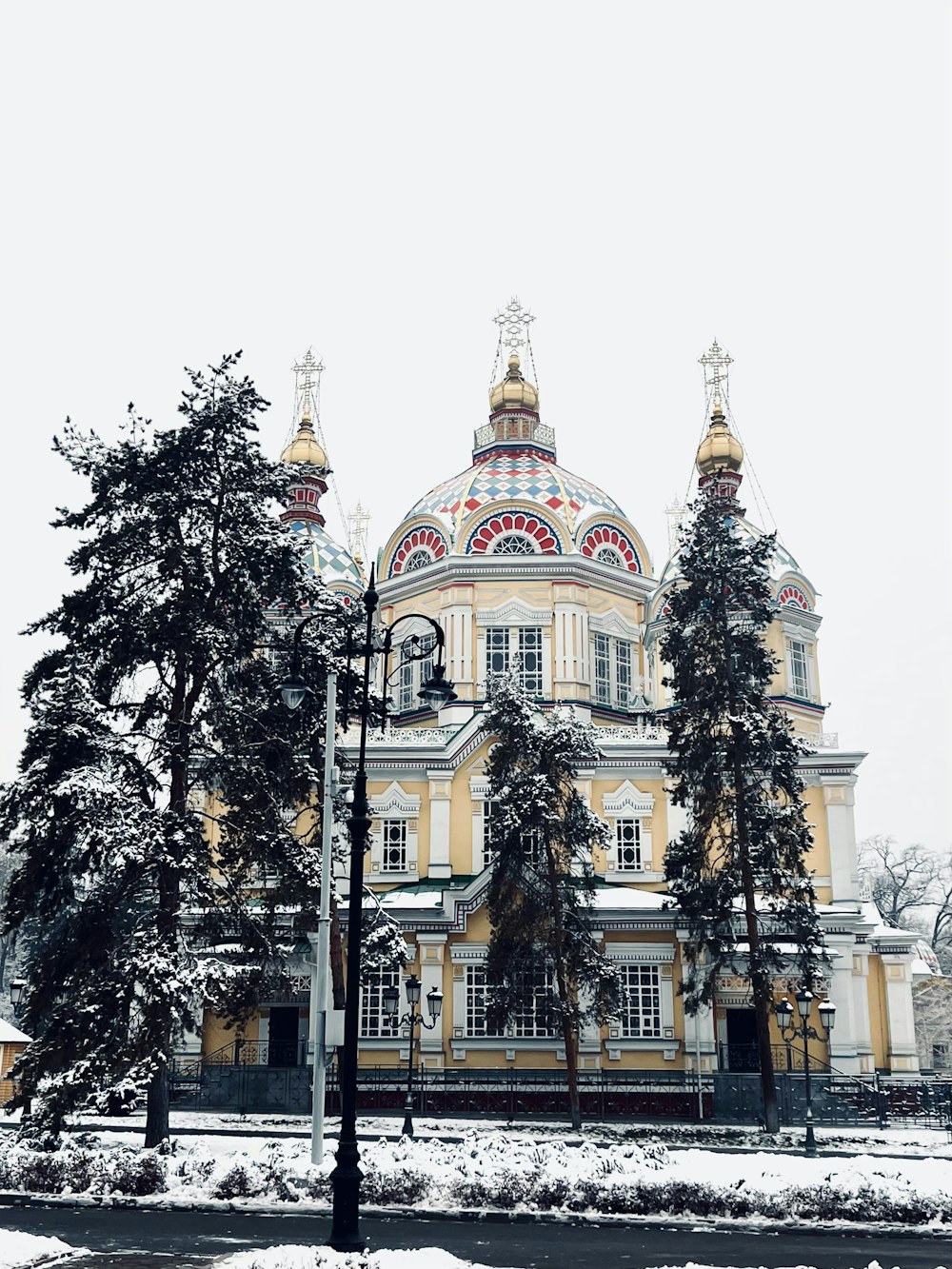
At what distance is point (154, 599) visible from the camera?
22.4 m

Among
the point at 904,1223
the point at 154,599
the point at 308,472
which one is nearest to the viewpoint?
the point at 904,1223

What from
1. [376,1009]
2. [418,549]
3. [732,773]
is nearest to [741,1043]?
[732,773]

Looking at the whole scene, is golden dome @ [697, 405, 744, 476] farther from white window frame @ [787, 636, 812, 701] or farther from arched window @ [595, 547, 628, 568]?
white window frame @ [787, 636, 812, 701]

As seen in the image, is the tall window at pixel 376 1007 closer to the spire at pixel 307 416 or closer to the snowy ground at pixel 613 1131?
the snowy ground at pixel 613 1131

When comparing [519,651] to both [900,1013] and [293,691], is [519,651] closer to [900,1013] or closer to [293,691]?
[900,1013]

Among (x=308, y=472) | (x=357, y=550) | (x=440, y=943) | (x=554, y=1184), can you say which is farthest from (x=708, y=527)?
(x=357, y=550)

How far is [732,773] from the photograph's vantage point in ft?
96.9

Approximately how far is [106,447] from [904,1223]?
18.2 metres

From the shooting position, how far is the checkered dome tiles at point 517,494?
4262 centimetres

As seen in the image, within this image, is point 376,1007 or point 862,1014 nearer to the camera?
point 376,1007

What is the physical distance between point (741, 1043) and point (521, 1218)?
66.5 ft

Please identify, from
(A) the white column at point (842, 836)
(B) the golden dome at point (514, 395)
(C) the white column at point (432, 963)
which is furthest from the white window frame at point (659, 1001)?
(B) the golden dome at point (514, 395)

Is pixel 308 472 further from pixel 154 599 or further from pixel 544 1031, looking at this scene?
pixel 544 1031

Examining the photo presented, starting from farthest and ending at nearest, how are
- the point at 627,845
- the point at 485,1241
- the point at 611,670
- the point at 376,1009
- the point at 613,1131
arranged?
the point at 611,670
the point at 627,845
the point at 376,1009
the point at 613,1131
the point at 485,1241
